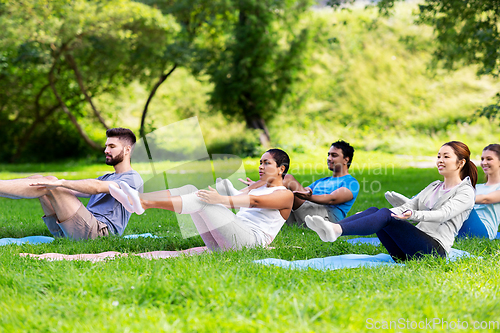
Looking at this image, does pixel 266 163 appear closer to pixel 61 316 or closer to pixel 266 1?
pixel 61 316

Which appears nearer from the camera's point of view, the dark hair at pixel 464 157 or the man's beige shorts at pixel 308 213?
the dark hair at pixel 464 157

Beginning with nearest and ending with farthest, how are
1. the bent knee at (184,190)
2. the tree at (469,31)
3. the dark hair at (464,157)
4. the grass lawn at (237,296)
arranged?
the grass lawn at (237,296)
the bent knee at (184,190)
the dark hair at (464,157)
the tree at (469,31)

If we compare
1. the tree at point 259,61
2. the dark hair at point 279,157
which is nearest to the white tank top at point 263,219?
the dark hair at point 279,157

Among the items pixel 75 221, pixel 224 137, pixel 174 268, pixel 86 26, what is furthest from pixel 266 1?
pixel 174 268

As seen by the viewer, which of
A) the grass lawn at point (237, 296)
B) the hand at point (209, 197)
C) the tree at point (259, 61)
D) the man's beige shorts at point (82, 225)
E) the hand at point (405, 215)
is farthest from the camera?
the tree at point (259, 61)

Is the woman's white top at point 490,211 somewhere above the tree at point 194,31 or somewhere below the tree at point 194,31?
below

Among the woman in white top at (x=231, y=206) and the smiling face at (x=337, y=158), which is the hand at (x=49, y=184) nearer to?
the woman in white top at (x=231, y=206)

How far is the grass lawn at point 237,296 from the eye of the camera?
2.37m

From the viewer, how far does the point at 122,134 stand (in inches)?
189

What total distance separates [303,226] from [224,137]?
1280 centimetres

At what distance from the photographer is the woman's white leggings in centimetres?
358

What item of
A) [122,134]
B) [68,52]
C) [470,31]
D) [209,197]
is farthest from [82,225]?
[68,52]

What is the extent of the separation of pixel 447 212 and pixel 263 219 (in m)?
1.58

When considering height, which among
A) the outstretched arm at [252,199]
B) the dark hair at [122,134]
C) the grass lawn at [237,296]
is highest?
the dark hair at [122,134]
